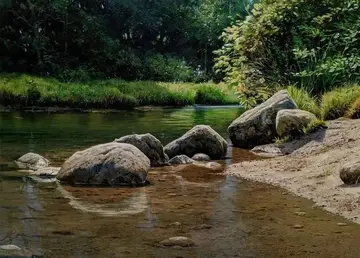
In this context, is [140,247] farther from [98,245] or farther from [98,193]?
[98,193]

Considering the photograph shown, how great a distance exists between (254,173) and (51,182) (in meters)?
2.81

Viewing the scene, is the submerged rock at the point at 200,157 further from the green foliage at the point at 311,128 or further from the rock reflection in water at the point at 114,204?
the rock reflection in water at the point at 114,204

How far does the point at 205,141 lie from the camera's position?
1086 centimetres

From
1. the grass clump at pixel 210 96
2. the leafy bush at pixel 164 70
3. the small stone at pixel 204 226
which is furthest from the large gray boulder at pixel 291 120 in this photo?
the leafy bush at pixel 164 70

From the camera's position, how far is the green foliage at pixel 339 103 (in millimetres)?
11961


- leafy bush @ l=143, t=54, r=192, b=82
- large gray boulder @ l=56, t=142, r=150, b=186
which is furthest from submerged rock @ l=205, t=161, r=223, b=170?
leafy bush @ l=143, t=54, r=192, b=82

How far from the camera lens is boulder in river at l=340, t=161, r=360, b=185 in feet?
22.6

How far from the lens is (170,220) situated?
5.78 m

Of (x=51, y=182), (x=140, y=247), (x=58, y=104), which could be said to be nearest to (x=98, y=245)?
(x=140, y=247)

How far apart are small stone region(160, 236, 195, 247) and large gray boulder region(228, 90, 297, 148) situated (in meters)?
7.17

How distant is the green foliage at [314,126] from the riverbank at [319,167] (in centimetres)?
12

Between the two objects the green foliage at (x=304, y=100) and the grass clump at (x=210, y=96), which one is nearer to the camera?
the green foliage at (x=304, y=100)

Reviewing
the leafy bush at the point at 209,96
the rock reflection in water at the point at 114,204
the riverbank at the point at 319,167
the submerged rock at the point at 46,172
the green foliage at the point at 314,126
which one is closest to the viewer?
the rock reflection in water at the point at 114,204

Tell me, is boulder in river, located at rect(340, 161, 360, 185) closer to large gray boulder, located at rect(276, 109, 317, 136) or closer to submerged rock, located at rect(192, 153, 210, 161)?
submerged rock, located at rect(192, 153, 210, 161)
